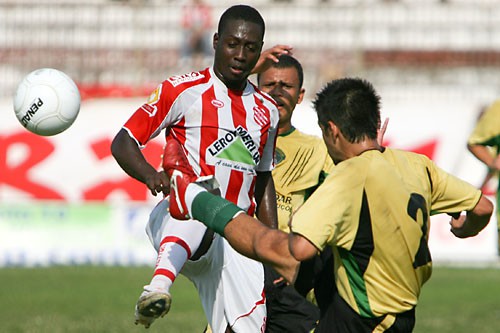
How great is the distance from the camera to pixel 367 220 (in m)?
5.25

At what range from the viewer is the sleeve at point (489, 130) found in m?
9.91

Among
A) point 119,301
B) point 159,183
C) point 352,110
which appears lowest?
point 119,301

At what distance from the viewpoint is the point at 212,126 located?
645cm

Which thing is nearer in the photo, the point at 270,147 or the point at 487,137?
the point at 270,147

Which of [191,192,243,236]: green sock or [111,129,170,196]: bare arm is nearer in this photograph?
[191,192,243,236]: green sock

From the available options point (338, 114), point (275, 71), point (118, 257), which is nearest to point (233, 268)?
point (338, 114)

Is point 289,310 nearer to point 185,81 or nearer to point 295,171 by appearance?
point 295,171

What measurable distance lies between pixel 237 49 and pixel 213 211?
1.53m

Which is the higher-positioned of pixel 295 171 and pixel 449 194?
pixel 449 194

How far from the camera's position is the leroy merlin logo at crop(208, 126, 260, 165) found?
6.46 metres

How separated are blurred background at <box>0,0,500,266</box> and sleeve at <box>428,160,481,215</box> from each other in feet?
35.2

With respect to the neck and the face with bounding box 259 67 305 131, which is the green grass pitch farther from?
the neck

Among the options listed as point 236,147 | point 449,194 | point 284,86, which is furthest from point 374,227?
point 284,86

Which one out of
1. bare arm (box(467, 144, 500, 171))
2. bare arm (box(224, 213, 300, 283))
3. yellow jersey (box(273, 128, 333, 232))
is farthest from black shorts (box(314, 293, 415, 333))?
bare arm (box(467, 144, 500, 171))
